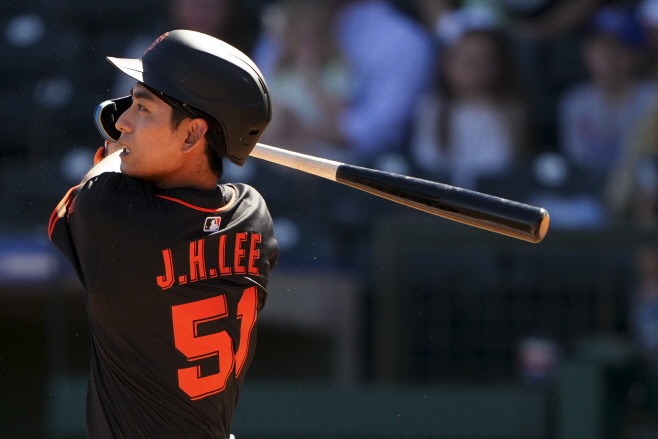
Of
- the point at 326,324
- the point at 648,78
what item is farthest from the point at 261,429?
the point at 648,78

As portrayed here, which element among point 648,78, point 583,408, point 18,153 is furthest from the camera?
point 18,153

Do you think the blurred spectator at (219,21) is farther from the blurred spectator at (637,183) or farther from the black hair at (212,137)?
the black hair at (212,137)

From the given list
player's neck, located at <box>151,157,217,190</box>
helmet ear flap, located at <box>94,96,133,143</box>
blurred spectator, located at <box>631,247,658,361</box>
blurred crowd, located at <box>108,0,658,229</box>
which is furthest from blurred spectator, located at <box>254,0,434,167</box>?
player's neck, located at <box>151,157,217,190</box>

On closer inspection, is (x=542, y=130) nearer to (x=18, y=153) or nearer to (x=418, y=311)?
(x=418, y=311)

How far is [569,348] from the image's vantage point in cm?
461

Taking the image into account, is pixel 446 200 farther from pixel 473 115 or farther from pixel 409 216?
pixel 473 115

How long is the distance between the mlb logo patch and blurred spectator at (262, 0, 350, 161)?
3.46 metres

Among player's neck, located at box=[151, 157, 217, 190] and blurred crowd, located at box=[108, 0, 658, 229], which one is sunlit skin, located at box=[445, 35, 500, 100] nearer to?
blurred crowd, located at box=[108, 0, 658, 229]

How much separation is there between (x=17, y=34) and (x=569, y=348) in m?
4.25

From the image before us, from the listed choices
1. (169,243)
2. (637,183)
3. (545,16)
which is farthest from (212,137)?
(545,16)

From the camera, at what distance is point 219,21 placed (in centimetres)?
520

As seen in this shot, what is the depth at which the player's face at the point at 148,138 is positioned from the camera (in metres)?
1.62

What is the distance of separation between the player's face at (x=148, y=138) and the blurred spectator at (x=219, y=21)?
11.7 ft

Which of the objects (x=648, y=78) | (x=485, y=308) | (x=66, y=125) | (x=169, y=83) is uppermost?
(x=169, y=83)
